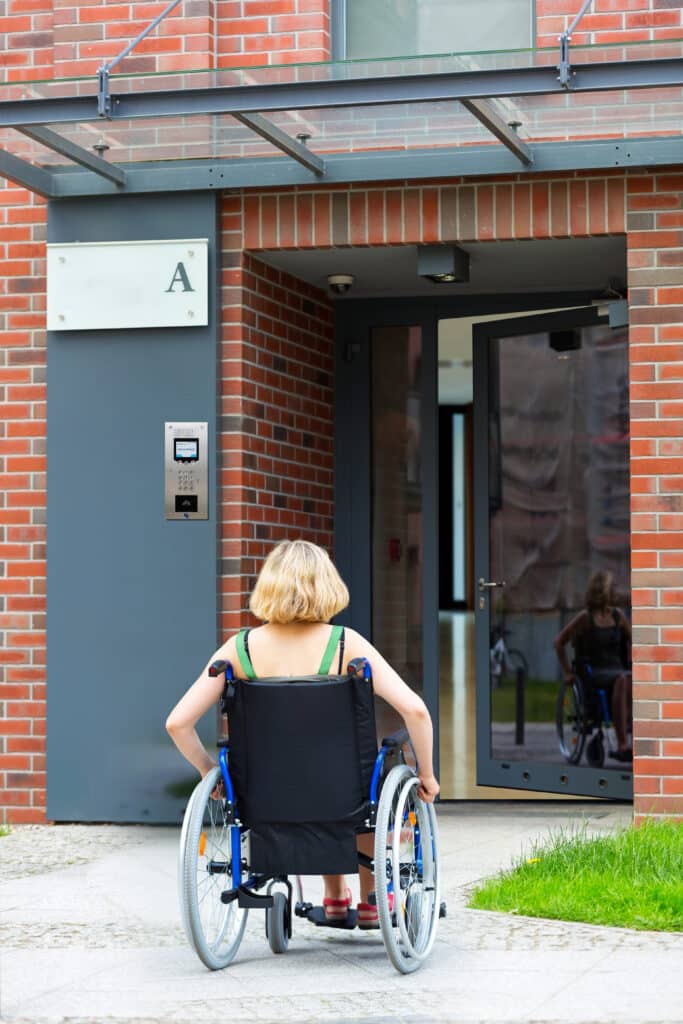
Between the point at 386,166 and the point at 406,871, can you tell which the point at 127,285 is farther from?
the point at 406,871

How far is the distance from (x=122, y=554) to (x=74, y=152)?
1.93 m

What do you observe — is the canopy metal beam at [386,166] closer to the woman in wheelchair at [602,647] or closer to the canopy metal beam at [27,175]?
the canopy metal beam at [27,175]

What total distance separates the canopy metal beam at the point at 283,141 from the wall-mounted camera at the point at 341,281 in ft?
3.74

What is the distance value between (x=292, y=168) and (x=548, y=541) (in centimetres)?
248

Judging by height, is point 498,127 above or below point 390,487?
above

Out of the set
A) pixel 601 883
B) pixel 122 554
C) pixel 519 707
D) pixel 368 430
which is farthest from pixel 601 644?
pixel 601 883

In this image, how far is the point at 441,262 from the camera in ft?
26.7

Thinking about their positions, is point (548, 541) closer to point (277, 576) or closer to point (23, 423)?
point (23, 423)

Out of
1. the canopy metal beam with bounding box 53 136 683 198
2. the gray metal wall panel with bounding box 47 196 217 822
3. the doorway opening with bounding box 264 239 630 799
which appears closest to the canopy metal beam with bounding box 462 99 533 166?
the canopy metal beam with bounding box 53 136 683 198

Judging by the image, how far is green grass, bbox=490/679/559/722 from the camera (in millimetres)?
8977

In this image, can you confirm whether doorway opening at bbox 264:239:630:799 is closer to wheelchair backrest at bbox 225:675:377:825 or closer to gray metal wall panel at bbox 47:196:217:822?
gray metal wall panel at bbox 47:196:217:822

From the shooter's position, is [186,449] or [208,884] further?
[186,449]

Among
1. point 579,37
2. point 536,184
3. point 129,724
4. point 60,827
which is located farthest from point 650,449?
point 60,827

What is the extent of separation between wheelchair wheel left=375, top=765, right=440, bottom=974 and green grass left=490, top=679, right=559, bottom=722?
3.56 m
